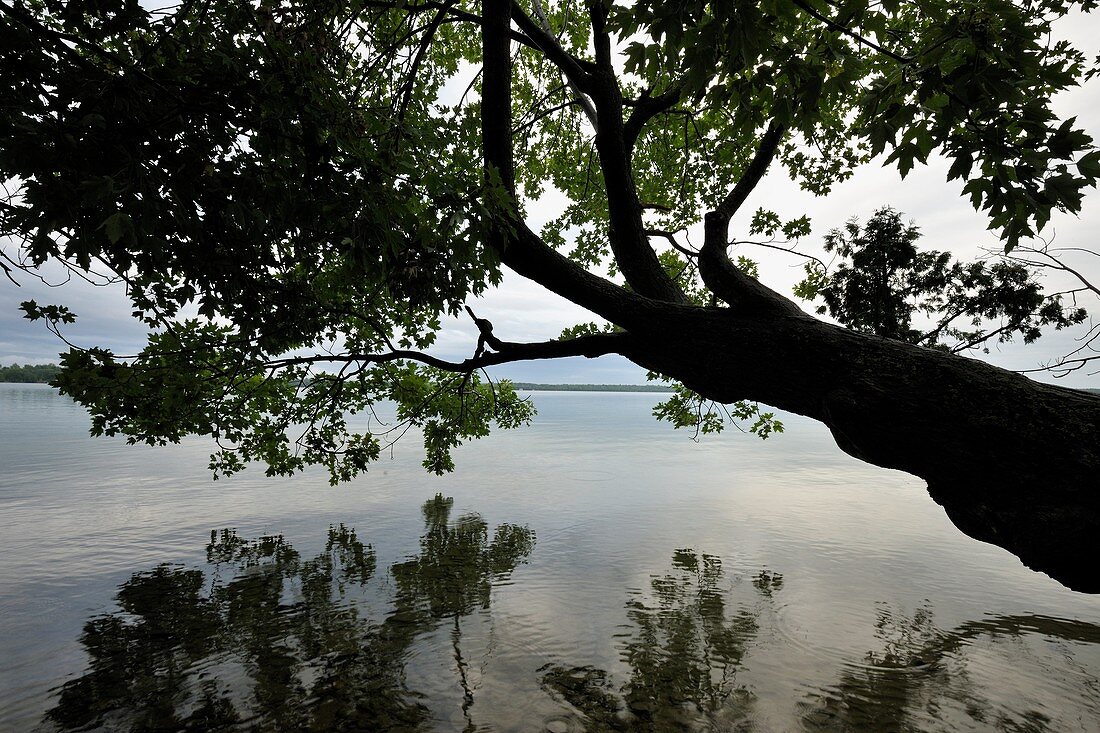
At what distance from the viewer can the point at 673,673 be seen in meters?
6.10

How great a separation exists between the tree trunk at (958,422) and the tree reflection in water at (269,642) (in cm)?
496

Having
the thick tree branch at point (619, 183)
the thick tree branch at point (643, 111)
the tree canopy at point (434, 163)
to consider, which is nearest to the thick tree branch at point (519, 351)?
the tree canopy at point (434, 163)

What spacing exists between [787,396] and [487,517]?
1337 centimetres

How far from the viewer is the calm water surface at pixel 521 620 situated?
5.34m

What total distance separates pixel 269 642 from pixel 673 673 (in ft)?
18.9

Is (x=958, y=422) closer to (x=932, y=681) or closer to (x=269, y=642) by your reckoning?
(x=932, y=681)

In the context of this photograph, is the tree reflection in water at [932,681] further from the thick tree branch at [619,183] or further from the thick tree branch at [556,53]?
the thick tree branch at [556,53]

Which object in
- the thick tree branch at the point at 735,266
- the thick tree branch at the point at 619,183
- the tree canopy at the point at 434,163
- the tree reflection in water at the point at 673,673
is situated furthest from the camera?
the thick tree branch at the point at 619,183

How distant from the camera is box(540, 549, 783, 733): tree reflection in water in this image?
5.12 meters

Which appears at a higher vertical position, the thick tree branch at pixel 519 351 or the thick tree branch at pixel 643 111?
the thick tree branch at pixel 643 111

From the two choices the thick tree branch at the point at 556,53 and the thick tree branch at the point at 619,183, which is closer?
the thick tree branch at the point at 556,53

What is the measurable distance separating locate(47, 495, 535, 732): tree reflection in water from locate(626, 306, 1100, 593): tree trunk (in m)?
4.96

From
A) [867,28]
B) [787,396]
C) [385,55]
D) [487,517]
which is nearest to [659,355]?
[787,396]

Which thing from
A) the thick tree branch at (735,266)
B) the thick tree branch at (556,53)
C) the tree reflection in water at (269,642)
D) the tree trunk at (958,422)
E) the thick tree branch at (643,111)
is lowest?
the tree reflection in water at (269,642)
